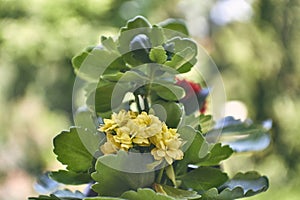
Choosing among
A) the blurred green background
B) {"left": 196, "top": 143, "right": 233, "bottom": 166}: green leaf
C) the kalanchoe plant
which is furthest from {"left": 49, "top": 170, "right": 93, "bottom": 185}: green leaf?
the blurred green background

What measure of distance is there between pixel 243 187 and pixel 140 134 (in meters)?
0.14

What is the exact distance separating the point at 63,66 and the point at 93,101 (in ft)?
2.61

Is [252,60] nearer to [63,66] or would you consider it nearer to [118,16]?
[118,16]

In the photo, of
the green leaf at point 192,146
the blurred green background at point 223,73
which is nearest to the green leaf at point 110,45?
the green leaf at point 192,146

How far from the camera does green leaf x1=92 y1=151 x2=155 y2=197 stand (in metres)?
0.32

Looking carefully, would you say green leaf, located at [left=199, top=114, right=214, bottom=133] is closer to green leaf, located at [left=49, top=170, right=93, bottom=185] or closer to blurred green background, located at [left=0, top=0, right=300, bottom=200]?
green leaf, located at [left=49, top=170, right=93, bottom=185]

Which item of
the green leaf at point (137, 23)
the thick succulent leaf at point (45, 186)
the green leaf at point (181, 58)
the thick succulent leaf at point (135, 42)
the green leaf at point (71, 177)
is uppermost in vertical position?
the green leaf at point (137, 23)

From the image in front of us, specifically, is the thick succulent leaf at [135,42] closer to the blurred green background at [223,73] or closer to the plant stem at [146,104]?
the plant stem at [146,104]

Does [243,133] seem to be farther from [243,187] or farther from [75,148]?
[75,148]

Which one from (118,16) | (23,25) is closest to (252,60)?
(118,16)

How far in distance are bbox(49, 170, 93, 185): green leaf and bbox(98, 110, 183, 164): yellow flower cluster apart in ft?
0.16

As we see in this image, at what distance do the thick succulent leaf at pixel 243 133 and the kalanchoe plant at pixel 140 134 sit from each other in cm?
5

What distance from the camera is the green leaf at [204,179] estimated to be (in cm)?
38

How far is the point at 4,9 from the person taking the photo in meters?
0.94
